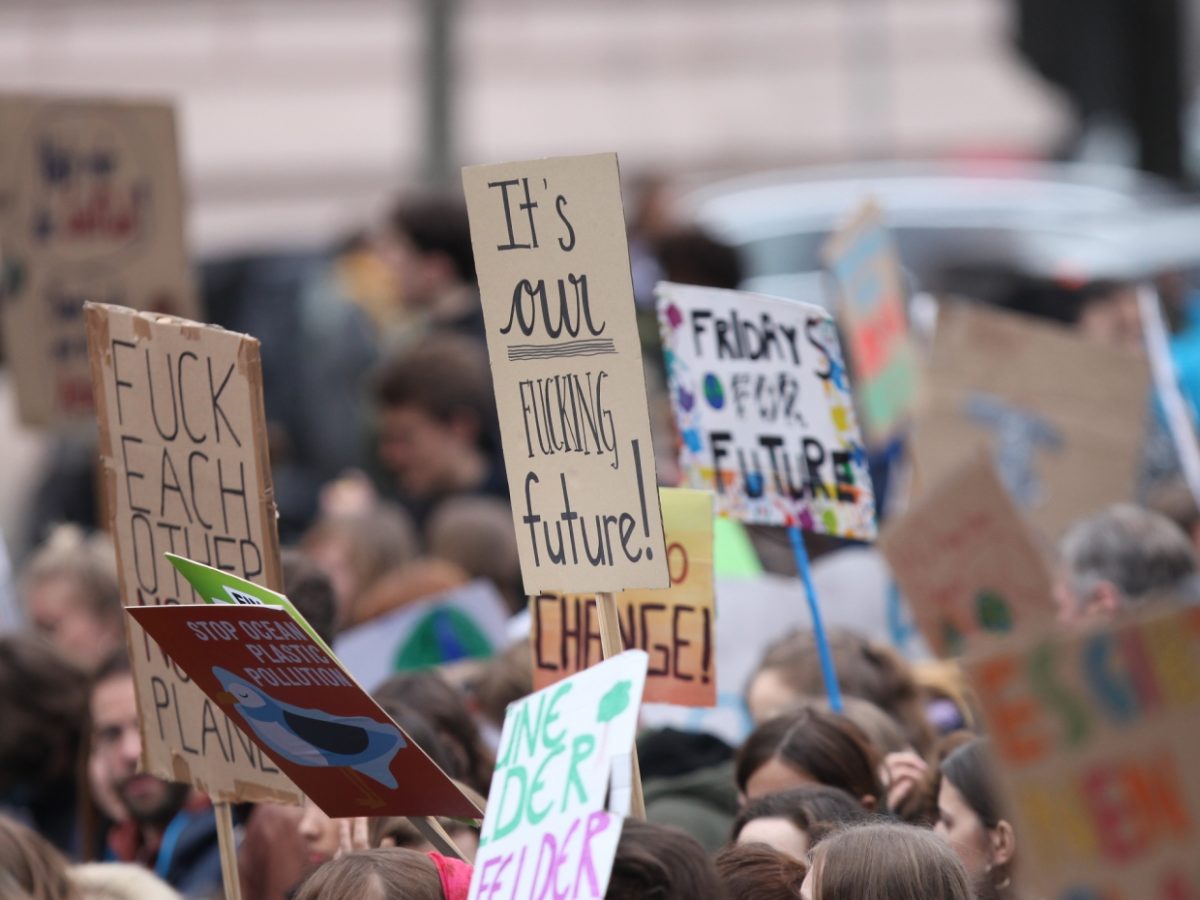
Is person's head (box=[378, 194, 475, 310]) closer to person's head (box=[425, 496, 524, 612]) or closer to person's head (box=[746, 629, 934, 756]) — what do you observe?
person's head (box=[425, 496, 524, 612])

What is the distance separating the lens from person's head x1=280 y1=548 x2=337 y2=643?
15.3ft

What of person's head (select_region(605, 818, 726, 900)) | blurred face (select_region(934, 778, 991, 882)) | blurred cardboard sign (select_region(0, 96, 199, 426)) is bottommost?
blurred face (select_region(934, 778, 991, 882))

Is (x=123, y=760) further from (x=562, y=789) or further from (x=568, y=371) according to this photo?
(x=562, y=789)

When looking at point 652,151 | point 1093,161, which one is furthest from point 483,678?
point 652,151

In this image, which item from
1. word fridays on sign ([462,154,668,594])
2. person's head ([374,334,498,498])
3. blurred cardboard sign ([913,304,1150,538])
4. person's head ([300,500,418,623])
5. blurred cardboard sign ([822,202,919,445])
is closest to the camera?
word fridays on sign ([462,154,668,594])

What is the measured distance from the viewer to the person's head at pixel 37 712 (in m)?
5.06

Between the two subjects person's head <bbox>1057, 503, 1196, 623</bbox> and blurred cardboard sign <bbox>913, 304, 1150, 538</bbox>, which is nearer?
person's head <bbox>1057, 503, 1196, 623</bbox>

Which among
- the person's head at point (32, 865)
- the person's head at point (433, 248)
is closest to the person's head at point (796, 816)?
the person's head at point (32, 865)

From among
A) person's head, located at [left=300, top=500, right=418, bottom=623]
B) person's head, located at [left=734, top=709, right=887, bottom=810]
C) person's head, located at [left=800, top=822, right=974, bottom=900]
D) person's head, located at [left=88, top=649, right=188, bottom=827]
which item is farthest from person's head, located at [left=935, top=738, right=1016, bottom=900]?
person's head, located at [left=300, top=500, right=418, bottom=623]

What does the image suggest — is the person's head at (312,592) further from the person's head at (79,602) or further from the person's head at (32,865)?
the person's head at (79,602)

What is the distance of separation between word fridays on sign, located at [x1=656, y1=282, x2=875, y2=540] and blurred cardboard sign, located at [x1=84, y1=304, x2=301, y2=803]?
3.50ft

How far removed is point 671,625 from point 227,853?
1.06 meters

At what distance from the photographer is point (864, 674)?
4.71 m

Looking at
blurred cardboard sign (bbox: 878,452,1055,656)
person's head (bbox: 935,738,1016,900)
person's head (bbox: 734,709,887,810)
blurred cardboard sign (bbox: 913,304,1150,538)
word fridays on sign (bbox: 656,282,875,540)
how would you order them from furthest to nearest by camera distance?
blurred cardboard sign (bbox: 913,304,1150,538) → blurred cardboard sign (bbox: 878,452,1055,656) → word fridays on sign (bbox: 656,282,875,540) → person's head (bbox: 734,709,887,810) → person's head (bbox: 935,738,1016,900)
